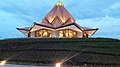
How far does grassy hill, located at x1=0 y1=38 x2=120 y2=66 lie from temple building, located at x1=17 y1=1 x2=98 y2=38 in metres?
17.6

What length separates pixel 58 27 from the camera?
150 ft

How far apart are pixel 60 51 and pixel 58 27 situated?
2169 centimetres

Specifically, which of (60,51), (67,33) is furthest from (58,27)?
(60,51)

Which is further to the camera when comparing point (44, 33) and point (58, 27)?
point (44, 33)

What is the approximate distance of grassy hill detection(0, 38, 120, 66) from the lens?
2209 centimetres

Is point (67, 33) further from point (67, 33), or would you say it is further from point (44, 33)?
point (44, 33)

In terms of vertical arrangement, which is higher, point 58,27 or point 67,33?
point 58,27

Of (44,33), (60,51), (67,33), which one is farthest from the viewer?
(44,33)

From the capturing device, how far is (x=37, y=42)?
28.0 meters

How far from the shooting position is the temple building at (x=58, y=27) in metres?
46.4

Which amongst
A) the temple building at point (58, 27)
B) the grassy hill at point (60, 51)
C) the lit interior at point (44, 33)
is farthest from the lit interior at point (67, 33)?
the grassy hill at point (60, 51)

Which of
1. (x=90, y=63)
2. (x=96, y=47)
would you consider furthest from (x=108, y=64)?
(x=96, y=47)

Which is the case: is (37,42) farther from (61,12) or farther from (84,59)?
(61,12)

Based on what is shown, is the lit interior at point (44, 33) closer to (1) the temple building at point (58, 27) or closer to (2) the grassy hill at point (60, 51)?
(1) the temple building at point (58, 27)
